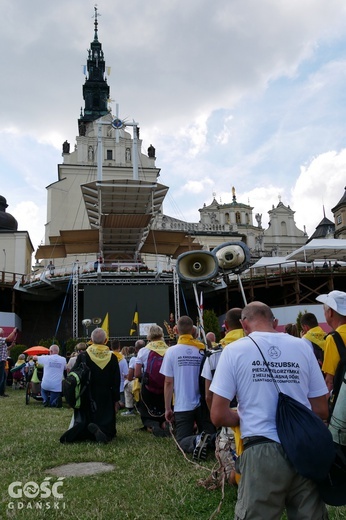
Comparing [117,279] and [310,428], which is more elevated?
[117,279]

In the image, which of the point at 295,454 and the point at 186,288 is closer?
the point at 295,454

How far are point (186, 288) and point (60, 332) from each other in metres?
9.84

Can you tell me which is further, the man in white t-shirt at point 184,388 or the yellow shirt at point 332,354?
the man in white t-shirt at point 184,388

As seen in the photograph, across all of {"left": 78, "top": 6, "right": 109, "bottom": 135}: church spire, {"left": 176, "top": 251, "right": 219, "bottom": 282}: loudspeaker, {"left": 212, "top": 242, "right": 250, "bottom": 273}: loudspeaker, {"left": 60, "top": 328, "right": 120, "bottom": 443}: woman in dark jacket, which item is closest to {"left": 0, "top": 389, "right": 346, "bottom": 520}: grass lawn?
{"left": 60, "top": 328, "right": 120, "bottom": 443}: woman in dark jacket

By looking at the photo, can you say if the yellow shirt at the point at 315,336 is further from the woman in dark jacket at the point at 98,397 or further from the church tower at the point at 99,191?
the church tower at the point at 99,191

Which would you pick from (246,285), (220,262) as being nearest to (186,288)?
(246,285)

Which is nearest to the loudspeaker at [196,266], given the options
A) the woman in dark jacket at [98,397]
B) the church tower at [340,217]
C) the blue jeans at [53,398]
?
the woman in dark jacket at [98,397]

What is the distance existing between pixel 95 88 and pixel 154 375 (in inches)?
2345

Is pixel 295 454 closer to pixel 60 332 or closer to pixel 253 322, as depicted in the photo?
pixel 253 322

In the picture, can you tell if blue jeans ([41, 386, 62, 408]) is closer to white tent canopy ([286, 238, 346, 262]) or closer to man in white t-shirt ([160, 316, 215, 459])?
man in white t-shirt ([160, 316, 215, 459])

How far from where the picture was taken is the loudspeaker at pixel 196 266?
7.27 meters

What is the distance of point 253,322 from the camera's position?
9.68ft

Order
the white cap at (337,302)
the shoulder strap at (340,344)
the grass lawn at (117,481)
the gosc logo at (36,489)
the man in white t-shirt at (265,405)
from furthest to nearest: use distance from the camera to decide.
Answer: the gosc logo at (36,489) < the grass lawn at (117,481) < the white cap at (337,302) < the shoulder strap at (340,344) < the man in white t-shirt at (265,405)

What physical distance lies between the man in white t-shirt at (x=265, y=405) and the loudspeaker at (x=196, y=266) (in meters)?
4.27
